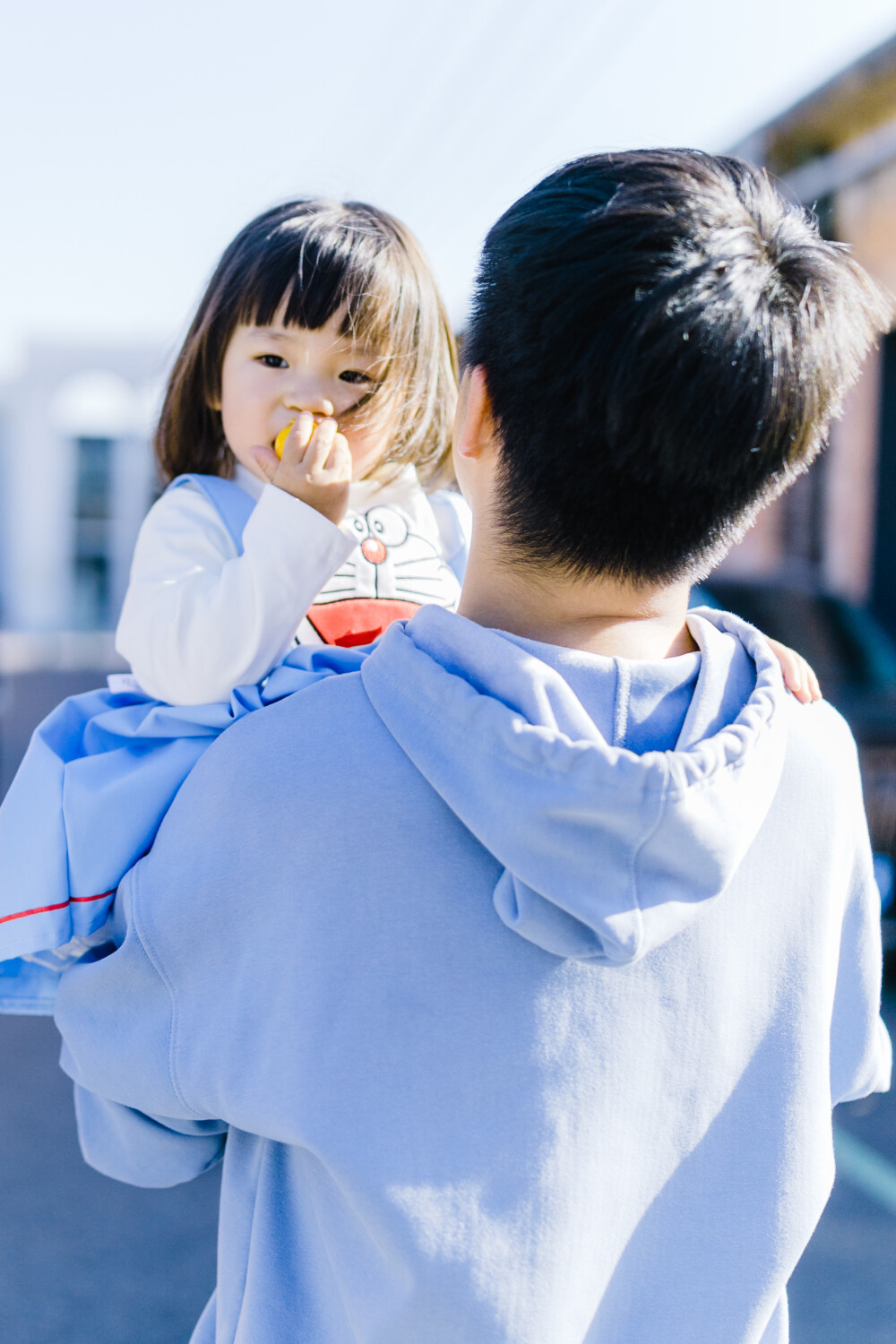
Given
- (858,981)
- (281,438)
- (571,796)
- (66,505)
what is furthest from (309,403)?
(66,505)

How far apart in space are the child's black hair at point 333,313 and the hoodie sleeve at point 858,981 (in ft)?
2.48

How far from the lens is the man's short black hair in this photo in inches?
31.8

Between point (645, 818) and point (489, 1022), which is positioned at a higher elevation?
point (645, 818)

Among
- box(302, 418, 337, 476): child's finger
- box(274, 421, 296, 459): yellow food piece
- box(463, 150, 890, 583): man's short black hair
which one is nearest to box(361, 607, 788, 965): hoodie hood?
box(463, 150, 890, 583): man's short black hair

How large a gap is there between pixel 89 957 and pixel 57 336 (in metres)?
Result: 25.2

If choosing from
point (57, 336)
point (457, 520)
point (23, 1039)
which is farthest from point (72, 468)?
point (457, 520)

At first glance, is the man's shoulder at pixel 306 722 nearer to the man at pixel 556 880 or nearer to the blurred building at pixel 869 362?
the man at pixel 556 880

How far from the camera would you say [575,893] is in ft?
2.66

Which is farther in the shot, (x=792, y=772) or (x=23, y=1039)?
(x=23, y=1039)

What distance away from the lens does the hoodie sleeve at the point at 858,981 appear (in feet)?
3.40

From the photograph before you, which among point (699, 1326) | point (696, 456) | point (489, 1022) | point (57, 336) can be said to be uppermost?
point (696, 456)

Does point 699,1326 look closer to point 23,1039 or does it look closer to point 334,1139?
point 334,1139

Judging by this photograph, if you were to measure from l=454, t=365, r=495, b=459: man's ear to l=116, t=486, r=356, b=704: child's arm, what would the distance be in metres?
0.28

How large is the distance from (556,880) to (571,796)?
6 centimetres
